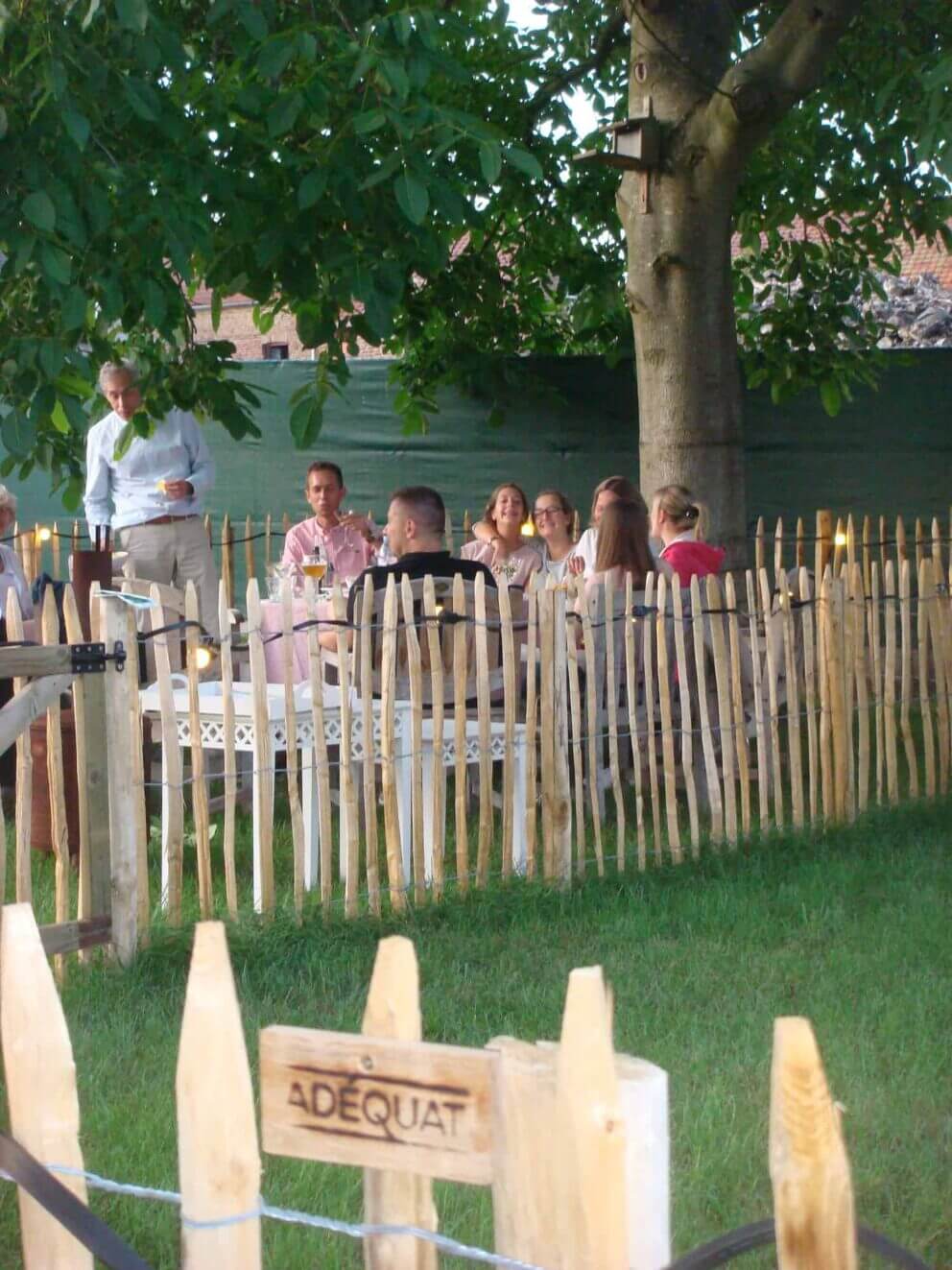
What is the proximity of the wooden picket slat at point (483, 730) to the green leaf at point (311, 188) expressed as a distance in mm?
1645

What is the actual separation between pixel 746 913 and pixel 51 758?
8.09 ft

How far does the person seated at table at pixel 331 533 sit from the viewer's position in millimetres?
10297

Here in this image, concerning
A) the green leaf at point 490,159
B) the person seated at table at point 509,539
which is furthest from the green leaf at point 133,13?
the person seated at table at point 509,539

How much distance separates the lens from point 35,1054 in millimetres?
2072

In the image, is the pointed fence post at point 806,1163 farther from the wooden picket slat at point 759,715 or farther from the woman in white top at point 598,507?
the woman in white top at point 598,507

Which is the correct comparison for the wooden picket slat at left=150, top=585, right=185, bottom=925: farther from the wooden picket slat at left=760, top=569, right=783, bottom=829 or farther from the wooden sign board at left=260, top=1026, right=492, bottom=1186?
the wooden sign board at left=260, top=1026, right=492, bottom=1186

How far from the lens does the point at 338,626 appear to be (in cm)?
592

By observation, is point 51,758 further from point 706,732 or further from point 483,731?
point 706,732

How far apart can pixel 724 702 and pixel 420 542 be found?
1.45 m

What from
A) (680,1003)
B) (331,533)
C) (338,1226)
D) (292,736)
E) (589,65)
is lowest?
(680,1003)

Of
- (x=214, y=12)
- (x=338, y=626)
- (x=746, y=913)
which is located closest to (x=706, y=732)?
(x=746, y=913)

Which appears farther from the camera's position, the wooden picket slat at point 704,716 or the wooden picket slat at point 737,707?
the wooden picket slat at point 737,707

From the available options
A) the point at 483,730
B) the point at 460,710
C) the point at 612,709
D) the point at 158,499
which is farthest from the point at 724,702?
the point at 158,499

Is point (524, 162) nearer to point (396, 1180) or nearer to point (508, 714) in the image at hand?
point (508, 714)
